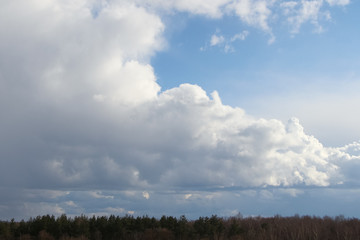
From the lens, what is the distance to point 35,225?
1181 inches

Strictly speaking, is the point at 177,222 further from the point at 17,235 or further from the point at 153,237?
the point at 17,235

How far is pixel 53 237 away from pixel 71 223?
2150 millimetres

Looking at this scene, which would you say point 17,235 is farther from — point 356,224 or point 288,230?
point 356,224

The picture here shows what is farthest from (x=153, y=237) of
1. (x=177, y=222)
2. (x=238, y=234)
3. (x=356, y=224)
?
(x=356, y=224)

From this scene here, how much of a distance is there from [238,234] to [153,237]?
812 centimetres

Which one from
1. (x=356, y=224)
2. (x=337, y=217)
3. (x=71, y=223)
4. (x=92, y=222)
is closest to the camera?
(x=71, y=223)

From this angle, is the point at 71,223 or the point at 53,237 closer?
the point at 53,237

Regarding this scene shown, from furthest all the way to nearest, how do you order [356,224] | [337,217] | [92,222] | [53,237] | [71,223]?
1. [337,217]
2. [356,224]
3. [92,222]
4. [71,223]
5. [53,237]

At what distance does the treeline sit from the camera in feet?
96.0

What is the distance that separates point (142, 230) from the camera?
3284 cm

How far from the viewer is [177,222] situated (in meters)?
33.4

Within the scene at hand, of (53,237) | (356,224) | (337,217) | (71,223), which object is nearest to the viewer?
(53,237)

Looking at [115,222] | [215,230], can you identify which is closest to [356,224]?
[215,230]

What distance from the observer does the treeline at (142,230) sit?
29.2 meters
